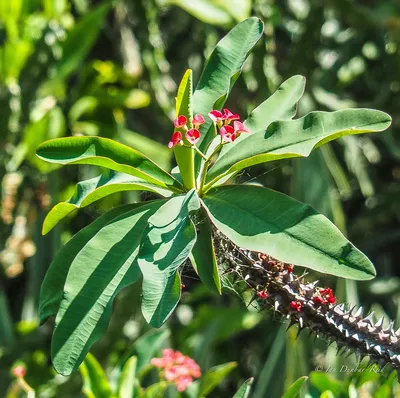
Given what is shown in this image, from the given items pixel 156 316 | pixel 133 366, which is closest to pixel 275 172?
pixel 133 366

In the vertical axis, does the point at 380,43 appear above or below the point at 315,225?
below

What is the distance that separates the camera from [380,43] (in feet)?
8.55

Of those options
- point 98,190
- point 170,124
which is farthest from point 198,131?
point 170,124

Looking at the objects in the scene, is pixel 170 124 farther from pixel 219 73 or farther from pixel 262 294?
pixel 262 294

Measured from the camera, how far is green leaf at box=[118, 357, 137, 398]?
124 cm

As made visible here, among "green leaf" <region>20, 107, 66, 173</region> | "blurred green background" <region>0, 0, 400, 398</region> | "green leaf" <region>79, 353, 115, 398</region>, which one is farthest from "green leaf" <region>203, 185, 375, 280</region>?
"green leaf" <region>20, 107, 66, 173</region>

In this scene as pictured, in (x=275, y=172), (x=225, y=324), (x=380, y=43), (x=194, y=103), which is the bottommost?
(x=225, y=324)

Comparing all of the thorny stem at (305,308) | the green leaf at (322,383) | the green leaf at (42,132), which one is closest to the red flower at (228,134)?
the thorny stem at (305,308)

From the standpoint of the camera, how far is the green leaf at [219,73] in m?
0.93

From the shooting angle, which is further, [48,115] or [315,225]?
[48,115]

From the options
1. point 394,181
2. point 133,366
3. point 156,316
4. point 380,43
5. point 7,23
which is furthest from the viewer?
point 394,181

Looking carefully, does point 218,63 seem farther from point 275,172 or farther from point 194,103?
point 275,172

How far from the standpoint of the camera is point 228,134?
86 centimetres

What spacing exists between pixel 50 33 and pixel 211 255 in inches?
62.1
